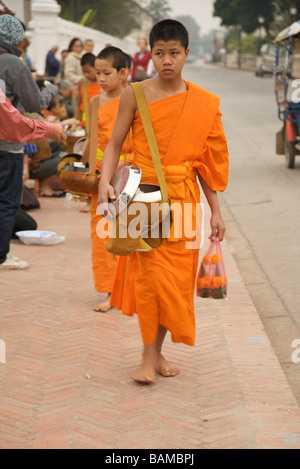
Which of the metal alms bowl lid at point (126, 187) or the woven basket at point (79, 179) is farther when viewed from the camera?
the woven basket at point (79, 179)

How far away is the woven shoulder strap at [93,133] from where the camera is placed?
545 cm

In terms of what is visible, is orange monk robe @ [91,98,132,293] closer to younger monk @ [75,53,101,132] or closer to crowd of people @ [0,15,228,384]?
crowd of people @ [0,15,228,384]

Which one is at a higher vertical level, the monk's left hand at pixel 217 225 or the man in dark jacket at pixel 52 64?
the monk's left hand at pixel 217 225

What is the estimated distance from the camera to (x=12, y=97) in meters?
6.11

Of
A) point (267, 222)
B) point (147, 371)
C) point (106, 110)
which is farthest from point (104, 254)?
point (267, 222)

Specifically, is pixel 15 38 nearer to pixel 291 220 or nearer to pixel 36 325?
pixel 36 325

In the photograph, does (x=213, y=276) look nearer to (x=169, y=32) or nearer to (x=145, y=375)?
(x=145, y=375)

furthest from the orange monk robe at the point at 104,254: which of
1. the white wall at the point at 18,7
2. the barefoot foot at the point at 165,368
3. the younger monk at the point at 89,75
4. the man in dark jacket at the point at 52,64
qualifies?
the white wall at the point at 18,7

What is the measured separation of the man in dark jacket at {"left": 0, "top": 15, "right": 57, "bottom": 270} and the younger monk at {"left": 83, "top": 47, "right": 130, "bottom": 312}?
600mm

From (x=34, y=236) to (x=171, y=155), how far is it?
3.85 meters

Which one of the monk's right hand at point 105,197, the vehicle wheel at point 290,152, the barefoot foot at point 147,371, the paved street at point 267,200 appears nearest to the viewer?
the monk's right hand at point 105,197

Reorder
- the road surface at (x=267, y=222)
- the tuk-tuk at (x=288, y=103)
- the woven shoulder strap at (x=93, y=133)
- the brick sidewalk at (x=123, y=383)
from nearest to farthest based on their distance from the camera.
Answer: the brick sidewalk at (x=123, y=383)
the woven shoulder strap at (x=93, y=133)
the road surface at (x=267, y=222)
the tuk-tuk at (x=288, y=103)

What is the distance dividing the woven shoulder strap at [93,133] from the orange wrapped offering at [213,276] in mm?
1408

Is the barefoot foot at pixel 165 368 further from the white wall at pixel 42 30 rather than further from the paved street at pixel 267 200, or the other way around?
the white wall at pixel 42 30
